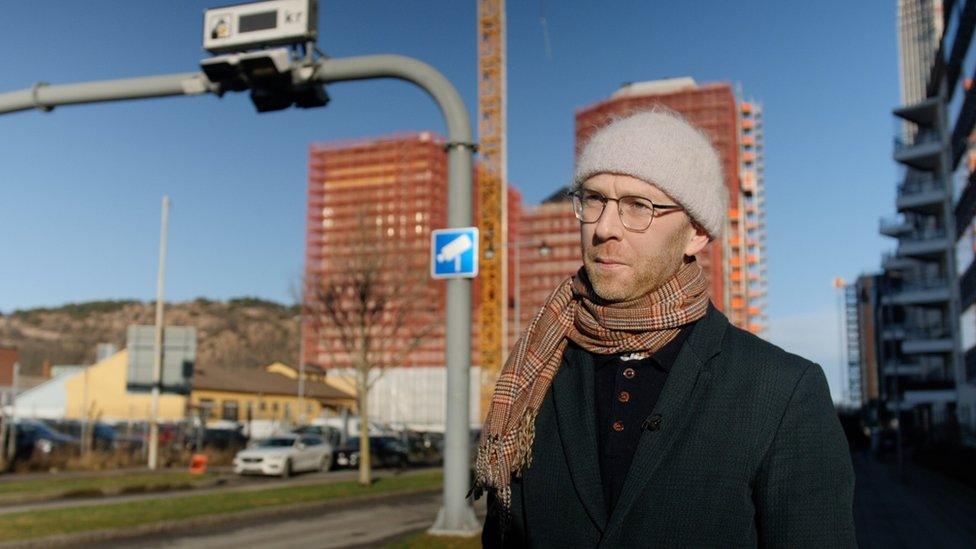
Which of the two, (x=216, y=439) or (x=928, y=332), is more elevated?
(x=928, y=332)

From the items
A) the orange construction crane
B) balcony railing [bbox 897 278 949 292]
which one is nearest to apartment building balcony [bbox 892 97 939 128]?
balcony railing [bbox 897 278 949 292]

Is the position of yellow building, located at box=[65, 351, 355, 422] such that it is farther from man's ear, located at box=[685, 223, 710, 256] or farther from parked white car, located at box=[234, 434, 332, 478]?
man's ear, located at box=[685, 223, 710, 256]

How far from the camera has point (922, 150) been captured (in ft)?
173

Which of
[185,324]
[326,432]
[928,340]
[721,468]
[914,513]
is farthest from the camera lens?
[185,324]

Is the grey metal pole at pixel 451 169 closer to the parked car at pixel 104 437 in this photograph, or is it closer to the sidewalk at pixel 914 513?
the sidewalk at pixel 914 513

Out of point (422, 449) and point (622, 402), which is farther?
point (422, 449)

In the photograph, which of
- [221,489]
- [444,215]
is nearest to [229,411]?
[221,489]

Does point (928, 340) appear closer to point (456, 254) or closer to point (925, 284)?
point (925, 284)

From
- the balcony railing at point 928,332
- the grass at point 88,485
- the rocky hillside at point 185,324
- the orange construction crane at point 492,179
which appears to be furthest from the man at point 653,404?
the rocky hillside at point 185,324

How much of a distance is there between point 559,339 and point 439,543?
8.34 meters

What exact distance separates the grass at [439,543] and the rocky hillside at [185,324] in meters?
130

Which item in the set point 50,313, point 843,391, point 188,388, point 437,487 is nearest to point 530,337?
point 188,388

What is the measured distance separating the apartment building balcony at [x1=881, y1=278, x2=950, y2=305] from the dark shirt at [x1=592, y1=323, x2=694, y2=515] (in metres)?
55.7

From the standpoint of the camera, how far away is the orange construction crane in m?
72.2
